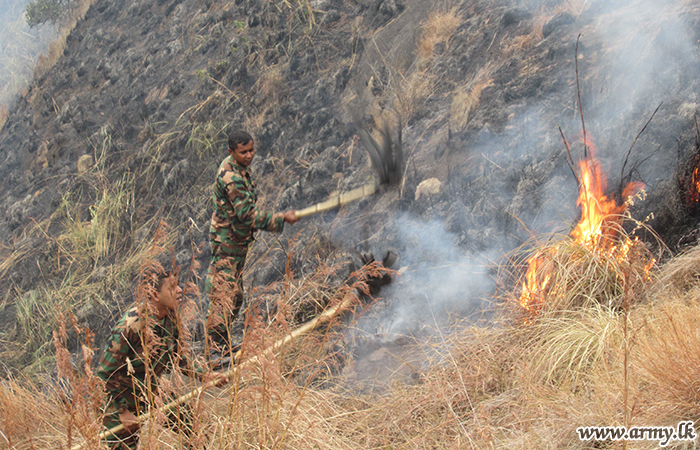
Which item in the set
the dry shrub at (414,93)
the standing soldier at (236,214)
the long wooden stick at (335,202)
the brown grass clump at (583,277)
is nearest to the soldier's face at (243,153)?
the standing soldier at (236,214)

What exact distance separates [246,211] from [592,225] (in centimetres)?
277

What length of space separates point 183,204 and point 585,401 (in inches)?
239

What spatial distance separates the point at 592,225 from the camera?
4.03 meters

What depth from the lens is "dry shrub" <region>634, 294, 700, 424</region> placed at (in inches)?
93.1

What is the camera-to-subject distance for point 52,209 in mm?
8281

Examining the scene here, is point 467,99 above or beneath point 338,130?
beneath

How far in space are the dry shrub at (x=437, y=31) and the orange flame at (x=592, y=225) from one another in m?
3.13

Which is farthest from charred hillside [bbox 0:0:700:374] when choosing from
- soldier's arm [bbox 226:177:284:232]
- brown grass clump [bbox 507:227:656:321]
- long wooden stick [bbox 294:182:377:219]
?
soldier's arm [bbox 226:177:284:232]

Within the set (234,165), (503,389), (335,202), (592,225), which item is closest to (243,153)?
(234,165)

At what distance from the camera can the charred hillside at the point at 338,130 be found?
190 inches

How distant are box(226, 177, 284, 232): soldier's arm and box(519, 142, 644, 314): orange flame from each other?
2.08 metres

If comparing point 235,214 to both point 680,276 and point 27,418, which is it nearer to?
point 27,418

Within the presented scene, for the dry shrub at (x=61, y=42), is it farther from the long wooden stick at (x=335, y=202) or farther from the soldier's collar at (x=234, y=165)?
the long wooden stick at (x=335, y=202)

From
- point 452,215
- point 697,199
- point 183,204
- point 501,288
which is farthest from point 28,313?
point 697,199
